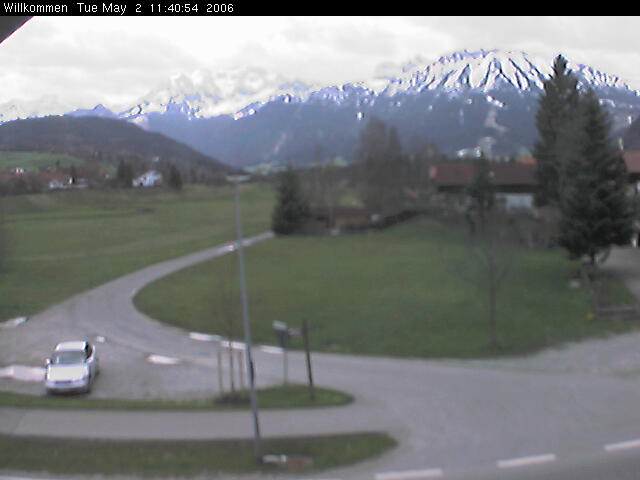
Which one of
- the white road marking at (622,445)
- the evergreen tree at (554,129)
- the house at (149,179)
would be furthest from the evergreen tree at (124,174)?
the evergreen tree at (554,129)

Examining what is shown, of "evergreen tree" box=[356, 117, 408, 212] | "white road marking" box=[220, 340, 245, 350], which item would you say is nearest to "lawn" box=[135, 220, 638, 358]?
"white road marking" box=[220, 340, 245, 350]

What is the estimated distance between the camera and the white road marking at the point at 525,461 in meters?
5.57

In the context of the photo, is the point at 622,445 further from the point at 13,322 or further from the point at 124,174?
the point at 13,322

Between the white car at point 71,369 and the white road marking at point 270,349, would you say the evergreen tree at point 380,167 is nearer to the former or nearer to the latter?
the white road marking at point 270,349

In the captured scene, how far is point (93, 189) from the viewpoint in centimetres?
1197

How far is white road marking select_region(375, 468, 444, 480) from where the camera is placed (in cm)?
534

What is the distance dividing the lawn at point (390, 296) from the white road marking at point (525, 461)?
17.1ft

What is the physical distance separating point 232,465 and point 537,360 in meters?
6.82

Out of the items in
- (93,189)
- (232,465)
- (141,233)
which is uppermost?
(93,189)

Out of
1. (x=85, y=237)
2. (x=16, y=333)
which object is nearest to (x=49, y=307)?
(x=16, y=333)

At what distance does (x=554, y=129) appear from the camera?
57.4 feet

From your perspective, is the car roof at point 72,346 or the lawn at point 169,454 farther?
the car roof at point 72,346

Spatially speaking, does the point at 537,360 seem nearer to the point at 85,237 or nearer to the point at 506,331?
the point at 506,331

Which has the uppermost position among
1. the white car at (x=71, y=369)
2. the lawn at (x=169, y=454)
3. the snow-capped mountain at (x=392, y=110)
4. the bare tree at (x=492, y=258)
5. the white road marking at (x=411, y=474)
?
the snow-capped mountain at (x=392, y=110)
